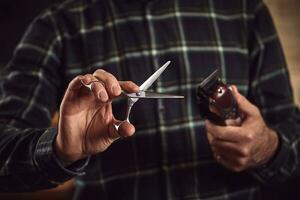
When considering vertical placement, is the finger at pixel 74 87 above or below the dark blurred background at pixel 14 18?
above

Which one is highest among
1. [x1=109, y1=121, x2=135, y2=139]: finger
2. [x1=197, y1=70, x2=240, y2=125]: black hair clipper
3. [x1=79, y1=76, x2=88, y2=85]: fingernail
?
[x1=79, y1=76, x2=88, y2=85]: fingernail

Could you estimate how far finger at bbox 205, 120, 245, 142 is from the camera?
501 mm

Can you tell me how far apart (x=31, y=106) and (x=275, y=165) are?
13.9 inches

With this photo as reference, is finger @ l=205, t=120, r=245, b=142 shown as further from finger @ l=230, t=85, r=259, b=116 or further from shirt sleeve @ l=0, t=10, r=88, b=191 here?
shirt sleeve @ l=0, t=10, r=88, b=191

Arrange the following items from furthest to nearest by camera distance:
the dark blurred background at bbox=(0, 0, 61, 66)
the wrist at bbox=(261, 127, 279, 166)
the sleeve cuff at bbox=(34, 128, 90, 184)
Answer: the dark blurred background at bbox=(0, 0, 61, 66) → the wrist at bbox=(261, 127, 279, 166) → the sleeve cuff at bbox=(34, 128, 90, 184)

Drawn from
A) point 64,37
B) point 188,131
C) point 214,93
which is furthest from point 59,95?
point 214,93

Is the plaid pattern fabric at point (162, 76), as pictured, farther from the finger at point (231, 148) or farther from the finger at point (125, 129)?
the finger at point (125, 129)

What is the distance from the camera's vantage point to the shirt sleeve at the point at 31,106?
1.61ft

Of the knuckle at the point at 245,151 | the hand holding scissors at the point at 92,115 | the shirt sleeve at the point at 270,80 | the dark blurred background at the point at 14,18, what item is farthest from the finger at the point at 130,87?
the dark blurred background at the point at 14,18

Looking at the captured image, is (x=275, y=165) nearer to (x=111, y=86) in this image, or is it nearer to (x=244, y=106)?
(x=244, y=106)

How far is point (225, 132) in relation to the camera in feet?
1.65

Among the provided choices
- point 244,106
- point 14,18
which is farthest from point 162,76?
point 14,18

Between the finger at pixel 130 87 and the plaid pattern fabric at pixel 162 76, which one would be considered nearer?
the finger at pixel 130 87

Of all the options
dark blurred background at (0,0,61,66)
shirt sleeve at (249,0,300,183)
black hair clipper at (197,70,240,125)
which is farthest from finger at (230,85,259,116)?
dark blurred background at (0,0,61,66)
